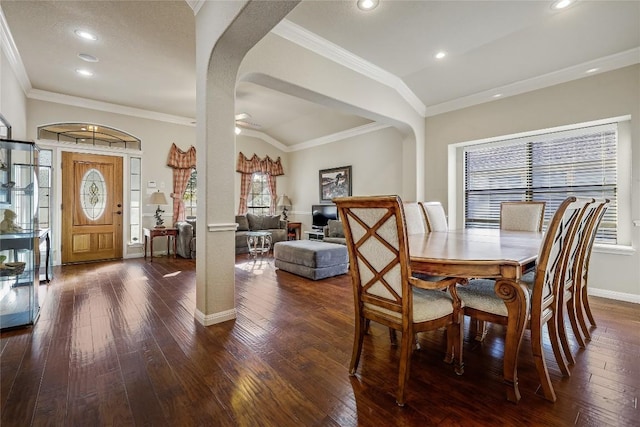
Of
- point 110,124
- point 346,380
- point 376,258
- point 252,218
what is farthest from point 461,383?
point 110,124

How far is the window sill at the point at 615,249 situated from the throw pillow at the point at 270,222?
5.65 meters

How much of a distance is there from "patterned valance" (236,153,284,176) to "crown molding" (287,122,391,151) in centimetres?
64

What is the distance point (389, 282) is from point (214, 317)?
1714mm

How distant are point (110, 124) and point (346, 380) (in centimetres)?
610

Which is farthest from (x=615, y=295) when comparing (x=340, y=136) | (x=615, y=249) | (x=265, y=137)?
(x=265, y=137)

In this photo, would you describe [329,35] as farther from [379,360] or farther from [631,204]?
[631,204]

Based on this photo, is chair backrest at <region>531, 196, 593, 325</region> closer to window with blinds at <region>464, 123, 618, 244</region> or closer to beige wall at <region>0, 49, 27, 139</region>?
window with blinds at <region>464, 123, 618, 244</region>

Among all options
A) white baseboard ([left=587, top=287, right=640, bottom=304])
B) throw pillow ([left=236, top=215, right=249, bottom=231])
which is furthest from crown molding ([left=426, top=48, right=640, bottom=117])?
throw pillow ([left=236, top=215, right=249, bottom=231])

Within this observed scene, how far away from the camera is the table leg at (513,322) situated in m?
1.51

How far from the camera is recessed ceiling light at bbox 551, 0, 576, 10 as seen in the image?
2720 mm

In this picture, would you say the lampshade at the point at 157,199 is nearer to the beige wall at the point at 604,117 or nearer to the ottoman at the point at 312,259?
the ottoman at the point at 312,259

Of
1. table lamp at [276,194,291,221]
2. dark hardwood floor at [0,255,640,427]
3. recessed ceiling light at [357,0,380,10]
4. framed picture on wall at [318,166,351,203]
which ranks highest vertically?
recessed ceiling light at [357,0,380,10]

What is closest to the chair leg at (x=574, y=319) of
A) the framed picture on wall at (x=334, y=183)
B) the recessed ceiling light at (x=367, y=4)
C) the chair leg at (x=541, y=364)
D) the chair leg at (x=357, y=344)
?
the chair leg at (x=541, y=364)

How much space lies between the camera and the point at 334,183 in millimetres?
6855
